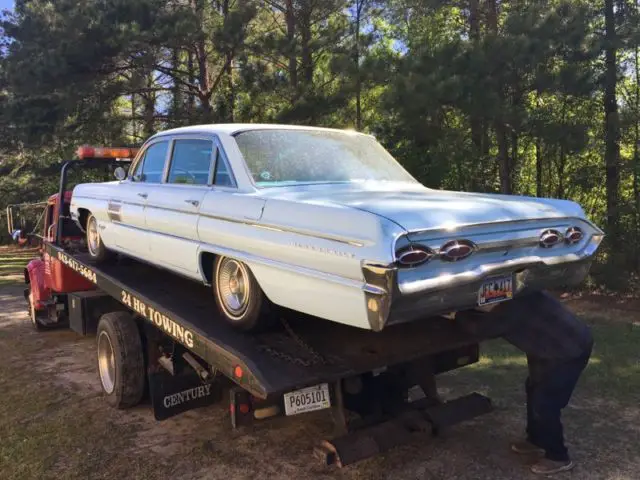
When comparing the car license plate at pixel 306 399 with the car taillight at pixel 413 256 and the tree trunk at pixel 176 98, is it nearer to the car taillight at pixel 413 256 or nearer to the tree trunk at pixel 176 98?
the car taillight at pixel 413 256

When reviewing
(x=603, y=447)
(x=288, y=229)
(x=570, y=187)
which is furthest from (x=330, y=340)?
(x=570, y=187)

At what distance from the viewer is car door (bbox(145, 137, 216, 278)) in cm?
429

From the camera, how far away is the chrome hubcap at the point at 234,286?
149 inches

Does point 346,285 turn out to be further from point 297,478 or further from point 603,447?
point 603,447

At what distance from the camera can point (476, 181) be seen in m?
12.8

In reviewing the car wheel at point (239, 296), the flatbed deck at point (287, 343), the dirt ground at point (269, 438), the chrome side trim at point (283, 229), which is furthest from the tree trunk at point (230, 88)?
the car wheel at point (239, 296)

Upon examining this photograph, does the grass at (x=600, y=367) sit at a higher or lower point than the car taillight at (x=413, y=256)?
lower

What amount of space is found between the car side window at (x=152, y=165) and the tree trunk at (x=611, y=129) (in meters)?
8.86

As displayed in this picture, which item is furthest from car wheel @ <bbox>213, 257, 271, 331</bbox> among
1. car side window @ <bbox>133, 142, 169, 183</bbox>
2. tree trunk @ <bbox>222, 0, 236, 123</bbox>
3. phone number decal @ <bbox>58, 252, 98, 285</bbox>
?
tree trunk @ <bbox>222, 0, 236, 123</bbox>

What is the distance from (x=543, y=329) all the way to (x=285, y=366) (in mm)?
1665

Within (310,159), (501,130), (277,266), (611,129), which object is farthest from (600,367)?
(611,129)

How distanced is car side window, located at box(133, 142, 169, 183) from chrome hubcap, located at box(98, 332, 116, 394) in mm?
1452

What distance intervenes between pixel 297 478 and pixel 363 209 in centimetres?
191

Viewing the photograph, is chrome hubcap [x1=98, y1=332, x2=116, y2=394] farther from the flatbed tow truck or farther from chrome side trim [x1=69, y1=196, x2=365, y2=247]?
chrome side trim [x1=69, y1=196, x2=365, y2=247]
